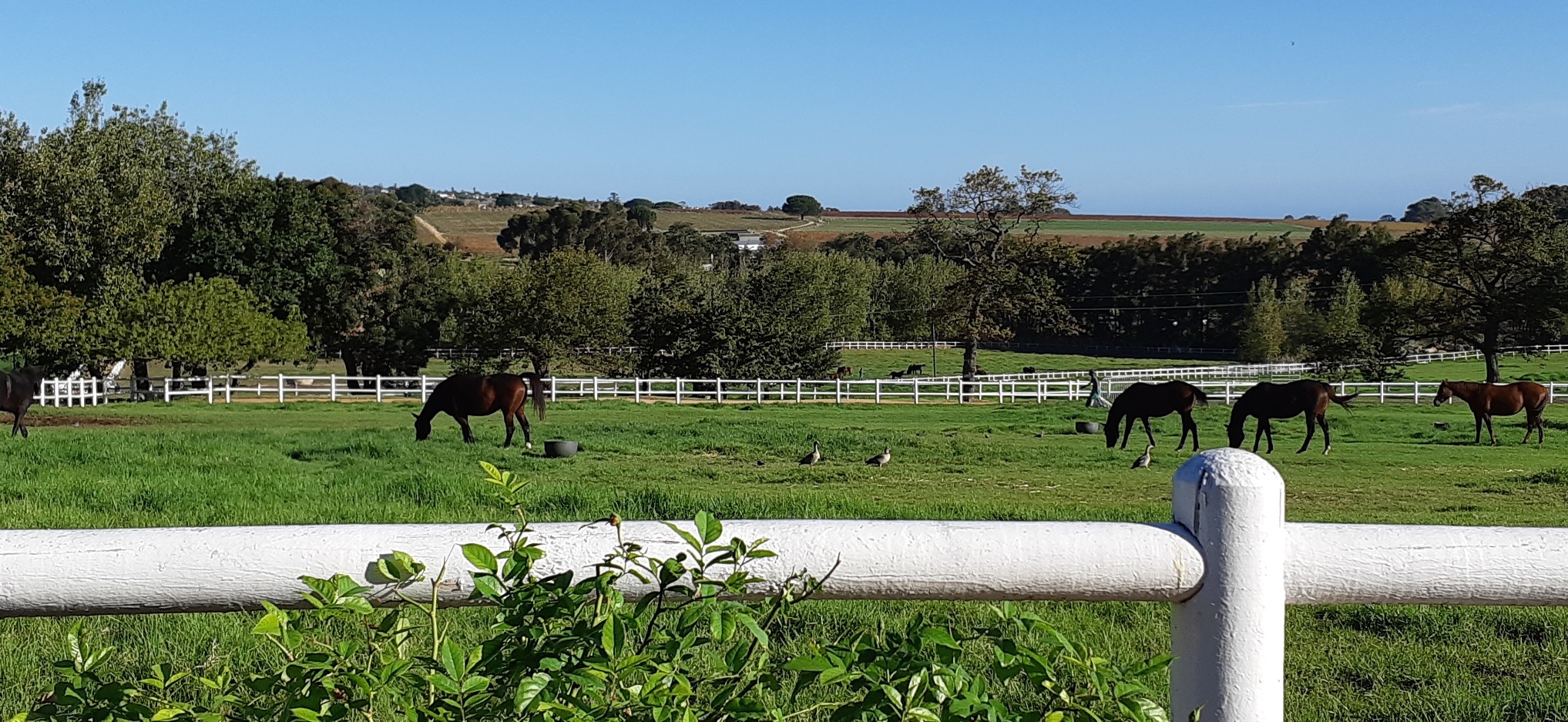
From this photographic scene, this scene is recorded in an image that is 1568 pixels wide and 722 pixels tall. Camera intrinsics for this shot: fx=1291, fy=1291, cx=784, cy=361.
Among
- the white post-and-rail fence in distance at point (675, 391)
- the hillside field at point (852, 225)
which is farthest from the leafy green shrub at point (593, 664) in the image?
the hillside field at point (852, 225)

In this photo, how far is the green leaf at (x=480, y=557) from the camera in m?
1.79

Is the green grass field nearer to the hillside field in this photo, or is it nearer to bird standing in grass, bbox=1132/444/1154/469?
bird standing in grass, bbox=1132/444/1154/469

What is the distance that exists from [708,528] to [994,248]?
4377cm

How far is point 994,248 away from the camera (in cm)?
4475

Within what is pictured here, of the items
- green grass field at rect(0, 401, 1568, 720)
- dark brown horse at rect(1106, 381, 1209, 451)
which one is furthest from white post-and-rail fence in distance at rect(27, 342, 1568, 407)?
dark brown horse at rect(1106, 381, 1209, 451)

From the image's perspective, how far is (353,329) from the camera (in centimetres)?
5259

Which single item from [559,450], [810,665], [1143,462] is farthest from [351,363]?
[810,665]

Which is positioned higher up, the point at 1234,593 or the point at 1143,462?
the point at 1234,593

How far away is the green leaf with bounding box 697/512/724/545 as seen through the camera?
1.79 metres

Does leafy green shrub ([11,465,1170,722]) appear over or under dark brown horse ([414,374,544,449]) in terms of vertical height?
over

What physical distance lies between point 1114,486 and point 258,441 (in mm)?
10315

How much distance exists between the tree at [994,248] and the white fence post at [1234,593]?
42017 mm

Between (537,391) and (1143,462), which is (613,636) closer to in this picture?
(1143,462)

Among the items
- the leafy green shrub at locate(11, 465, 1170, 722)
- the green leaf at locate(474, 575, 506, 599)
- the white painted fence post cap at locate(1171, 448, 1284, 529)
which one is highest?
the white painted fence post cap at locate(1171, 448, 1284, 529)
